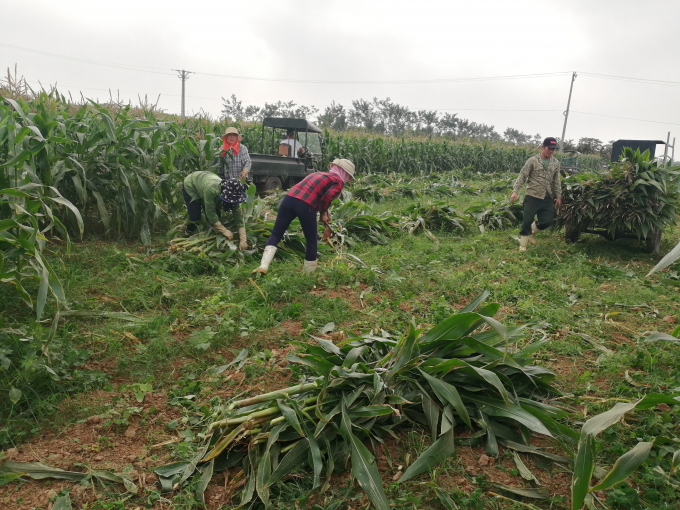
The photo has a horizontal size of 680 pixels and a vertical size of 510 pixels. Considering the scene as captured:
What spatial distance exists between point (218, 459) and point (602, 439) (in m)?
2.12

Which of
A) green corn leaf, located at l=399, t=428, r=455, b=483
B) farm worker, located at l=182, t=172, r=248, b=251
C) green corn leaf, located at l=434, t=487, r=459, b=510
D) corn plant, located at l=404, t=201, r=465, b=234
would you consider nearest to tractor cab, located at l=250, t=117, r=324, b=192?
corn plant, located at l=404, t=201, r=465, b=234

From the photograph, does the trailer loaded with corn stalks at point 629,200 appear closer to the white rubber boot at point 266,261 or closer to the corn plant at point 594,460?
the white rubber boot at point 266,261

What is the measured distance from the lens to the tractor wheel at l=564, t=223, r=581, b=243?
7.48 metres

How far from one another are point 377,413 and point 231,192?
4012 mm

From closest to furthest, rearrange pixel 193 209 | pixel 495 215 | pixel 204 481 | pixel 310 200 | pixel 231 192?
pixel 204 481
pixel 310 200
pixel 231 192
pixel 193 209
pixel 495 215

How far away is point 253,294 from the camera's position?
4.68 meters

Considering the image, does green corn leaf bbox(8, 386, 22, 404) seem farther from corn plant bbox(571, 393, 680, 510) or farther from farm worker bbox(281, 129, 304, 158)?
farm worker bbox(281, 129, 304, 158)

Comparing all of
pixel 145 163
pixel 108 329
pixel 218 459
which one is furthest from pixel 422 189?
pixel 218 459

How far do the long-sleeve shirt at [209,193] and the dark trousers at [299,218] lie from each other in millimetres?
767

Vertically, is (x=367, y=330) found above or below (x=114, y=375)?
above

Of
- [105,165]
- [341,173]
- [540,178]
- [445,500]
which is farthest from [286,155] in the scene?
[445,500]

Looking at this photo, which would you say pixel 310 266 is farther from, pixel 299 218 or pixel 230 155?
pixel 230 155

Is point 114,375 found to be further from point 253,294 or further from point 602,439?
point 602,439

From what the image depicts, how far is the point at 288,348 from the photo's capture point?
147 inches
